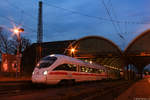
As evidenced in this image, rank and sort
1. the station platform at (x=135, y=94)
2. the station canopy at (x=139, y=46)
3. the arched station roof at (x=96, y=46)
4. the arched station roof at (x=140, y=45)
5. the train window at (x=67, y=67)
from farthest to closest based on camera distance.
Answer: the arched station roof at (x=96, y=46), the arched station roof at (x=140, y=45), the station canopy at (x=139, y=46), the train window at (x=67, y=67), the station platform at (x=135, y=94)

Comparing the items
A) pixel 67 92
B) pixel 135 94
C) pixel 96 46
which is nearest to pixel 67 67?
pixel 67 92

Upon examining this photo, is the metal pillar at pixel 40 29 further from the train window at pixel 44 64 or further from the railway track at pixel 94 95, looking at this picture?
the railway track at pixel 94 95

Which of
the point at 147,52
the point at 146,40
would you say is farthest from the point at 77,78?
the point at 146,40

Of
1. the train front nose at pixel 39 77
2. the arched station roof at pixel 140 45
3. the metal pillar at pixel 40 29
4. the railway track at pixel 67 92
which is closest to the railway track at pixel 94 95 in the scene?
the railway track at pixel 67 92

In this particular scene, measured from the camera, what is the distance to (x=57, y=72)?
53.1 ft

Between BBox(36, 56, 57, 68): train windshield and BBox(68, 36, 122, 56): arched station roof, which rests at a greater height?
BBox(68, 36, 122, 56): arched station roof

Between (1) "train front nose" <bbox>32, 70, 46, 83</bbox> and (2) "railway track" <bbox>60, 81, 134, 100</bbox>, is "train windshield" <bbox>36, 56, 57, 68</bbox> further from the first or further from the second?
(2) "railway track" <bbox>60, 81, 134, 100</bbox>

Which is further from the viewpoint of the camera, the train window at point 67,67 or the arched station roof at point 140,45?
the arched station roof at point 140,45

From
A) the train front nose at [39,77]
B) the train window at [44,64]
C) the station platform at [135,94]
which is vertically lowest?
the station platform at [135,94]

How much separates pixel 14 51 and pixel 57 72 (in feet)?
128

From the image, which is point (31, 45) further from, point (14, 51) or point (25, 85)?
point (25, 85)

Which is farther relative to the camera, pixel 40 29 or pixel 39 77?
pixel 40 29

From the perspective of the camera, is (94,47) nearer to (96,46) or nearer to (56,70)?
(96,46)

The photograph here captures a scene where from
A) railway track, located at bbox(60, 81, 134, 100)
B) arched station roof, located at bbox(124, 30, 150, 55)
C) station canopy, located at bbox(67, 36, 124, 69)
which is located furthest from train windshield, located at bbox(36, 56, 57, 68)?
arched station roof, located at bbox(124, 30, 150, 55)
